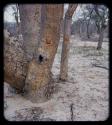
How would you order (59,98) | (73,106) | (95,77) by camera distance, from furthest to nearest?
(95,77) → (59,98) → (73,106)

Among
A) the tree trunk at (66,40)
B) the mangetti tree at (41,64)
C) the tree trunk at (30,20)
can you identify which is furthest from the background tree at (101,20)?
the mangetti tree at (41,64)

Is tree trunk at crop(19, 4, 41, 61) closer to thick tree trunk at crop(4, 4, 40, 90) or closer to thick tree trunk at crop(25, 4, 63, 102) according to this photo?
thick tree trunk at crop(4, 4, 40, 90)

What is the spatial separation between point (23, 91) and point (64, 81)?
143 cm

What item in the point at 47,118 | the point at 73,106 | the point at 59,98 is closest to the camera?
the point at 47,118

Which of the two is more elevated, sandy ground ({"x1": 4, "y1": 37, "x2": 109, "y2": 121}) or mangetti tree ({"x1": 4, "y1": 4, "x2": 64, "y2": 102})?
mangetti tree ({"x1": 4, "y1": 4, "x2": 64, "y2": 102})

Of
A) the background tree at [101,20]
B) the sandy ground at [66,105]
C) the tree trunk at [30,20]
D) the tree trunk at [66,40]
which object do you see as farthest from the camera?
the background tree at [101,20]

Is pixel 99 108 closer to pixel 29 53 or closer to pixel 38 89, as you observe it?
pixel 38 89

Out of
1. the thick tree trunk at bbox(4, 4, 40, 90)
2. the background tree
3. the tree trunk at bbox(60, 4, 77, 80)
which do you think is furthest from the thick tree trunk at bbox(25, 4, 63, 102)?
the background tree

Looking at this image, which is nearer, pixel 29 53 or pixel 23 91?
pixel 23 91

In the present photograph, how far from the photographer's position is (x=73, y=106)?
12.7 ft

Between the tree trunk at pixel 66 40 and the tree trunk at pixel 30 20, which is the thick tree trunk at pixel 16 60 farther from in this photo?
the tree trunk at pixel 66 40

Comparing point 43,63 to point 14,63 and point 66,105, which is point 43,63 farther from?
point 66,105

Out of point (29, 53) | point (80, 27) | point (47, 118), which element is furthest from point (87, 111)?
point (80, 27)

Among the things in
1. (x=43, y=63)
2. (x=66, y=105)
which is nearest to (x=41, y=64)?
(x=43, y=63)
